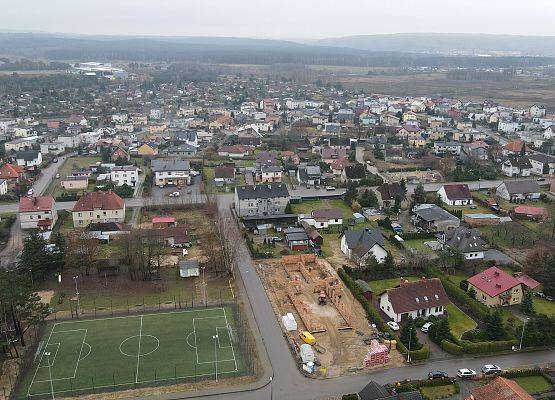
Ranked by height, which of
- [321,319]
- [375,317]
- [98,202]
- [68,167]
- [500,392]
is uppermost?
[500,392]

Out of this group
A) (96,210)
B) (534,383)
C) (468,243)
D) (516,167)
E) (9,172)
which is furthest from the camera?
(516,167)

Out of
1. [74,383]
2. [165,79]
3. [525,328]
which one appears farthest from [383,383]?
[165,79]

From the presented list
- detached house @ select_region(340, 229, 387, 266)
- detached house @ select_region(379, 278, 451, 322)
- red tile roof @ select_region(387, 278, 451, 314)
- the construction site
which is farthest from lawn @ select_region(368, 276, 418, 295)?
red tile roof @ select_region(387, 278, 451, 314)

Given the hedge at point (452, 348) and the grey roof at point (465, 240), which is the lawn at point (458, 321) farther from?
the grey roof at point (465, 240)

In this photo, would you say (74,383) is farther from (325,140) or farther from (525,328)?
(325,140)

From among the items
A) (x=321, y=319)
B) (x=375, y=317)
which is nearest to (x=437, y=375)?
(x=375, y=317)

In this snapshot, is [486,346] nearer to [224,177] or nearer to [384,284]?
[384,284]
